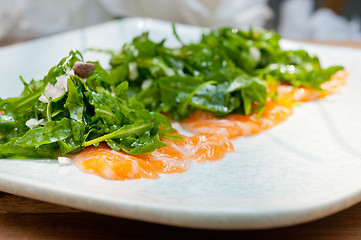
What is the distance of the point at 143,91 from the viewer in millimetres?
2242

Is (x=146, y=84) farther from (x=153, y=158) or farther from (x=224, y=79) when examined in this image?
(x=153, y=158)

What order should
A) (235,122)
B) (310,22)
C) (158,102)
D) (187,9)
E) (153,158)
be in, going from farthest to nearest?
(310,22) → (187,9) → (158,102) → (235,122) → (153,158)

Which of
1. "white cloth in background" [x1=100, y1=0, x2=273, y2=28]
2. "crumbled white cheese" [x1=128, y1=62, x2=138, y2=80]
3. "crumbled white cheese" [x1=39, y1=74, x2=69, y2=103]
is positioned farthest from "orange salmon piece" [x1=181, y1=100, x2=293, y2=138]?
"white cloth in background" [x1=100, y1=0, x2=273, y2=28]

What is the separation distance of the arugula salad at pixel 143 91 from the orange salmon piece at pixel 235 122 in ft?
0.13

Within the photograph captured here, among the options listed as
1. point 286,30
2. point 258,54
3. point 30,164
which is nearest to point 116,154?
point 30,164

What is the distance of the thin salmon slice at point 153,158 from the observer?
5.14 ft

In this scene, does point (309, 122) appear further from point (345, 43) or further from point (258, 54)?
point (345, 43)

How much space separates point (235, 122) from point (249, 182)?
54 centimetres

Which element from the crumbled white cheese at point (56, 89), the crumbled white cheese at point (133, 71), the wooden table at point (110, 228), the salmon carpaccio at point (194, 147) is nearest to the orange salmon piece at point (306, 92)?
the salmon carpaccio at point (194, 147)

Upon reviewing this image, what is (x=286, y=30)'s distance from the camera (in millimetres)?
5562

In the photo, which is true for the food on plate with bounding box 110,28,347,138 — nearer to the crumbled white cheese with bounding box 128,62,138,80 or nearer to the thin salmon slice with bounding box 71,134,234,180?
the crumbled white cheese with bounding box 128,62,138,80

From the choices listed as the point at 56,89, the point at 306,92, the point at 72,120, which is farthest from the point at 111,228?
the point at 306,92

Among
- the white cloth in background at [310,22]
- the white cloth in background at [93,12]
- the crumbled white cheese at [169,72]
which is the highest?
the white cloth in background at [310,22]

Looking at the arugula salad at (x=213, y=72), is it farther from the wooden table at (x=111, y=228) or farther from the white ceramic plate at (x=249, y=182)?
the wooden table at (x=111, y=228)
